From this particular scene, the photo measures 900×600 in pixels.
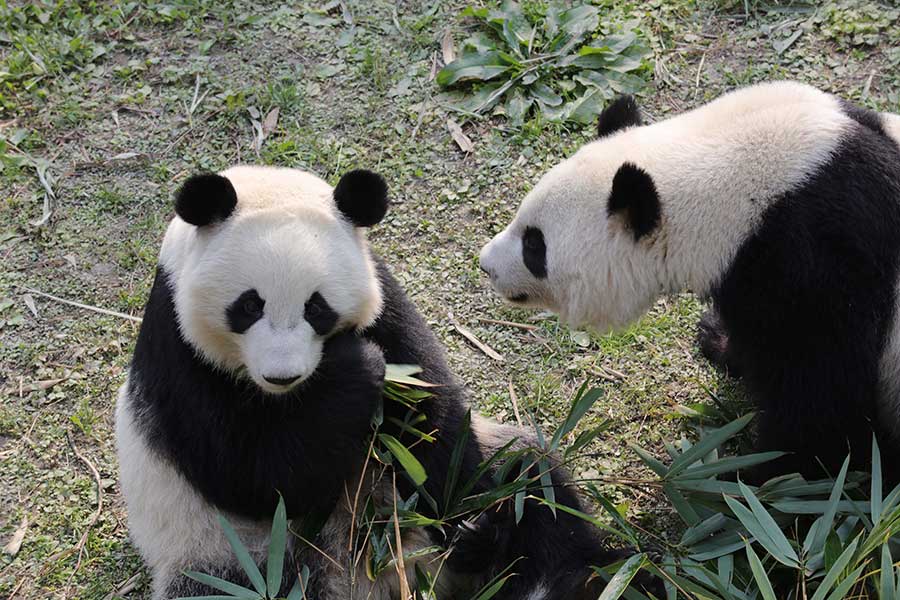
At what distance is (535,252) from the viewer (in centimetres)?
355

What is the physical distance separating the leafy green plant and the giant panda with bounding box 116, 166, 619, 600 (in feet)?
7.02

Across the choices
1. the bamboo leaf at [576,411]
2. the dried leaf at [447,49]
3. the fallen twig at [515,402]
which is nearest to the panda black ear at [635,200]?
the bamboo leaf at [576,411]

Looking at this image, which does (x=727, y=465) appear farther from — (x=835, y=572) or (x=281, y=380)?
(x=281, y=380)

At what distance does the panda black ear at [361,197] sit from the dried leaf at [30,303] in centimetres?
229

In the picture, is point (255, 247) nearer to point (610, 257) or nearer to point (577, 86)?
point (610, 257)

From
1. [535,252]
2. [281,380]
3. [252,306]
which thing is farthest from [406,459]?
[535,252]

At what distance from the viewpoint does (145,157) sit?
208 inches

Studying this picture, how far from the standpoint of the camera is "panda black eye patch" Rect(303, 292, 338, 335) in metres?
2.97

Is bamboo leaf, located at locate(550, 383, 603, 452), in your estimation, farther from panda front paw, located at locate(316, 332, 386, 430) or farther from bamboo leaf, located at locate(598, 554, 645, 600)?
panda front paw, located at locate(316, 332, 386, 430)

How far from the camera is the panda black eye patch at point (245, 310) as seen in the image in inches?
115

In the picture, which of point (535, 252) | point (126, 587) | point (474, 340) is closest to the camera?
point (535, 252)

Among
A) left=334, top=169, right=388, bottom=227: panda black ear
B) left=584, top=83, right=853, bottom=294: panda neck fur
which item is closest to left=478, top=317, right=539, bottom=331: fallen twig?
left=584, top=83, right=853, bottom=294: panda neck fur

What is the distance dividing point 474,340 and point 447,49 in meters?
Answer: 1.94

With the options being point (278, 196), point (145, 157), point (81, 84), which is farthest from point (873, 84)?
point (81, 84)
